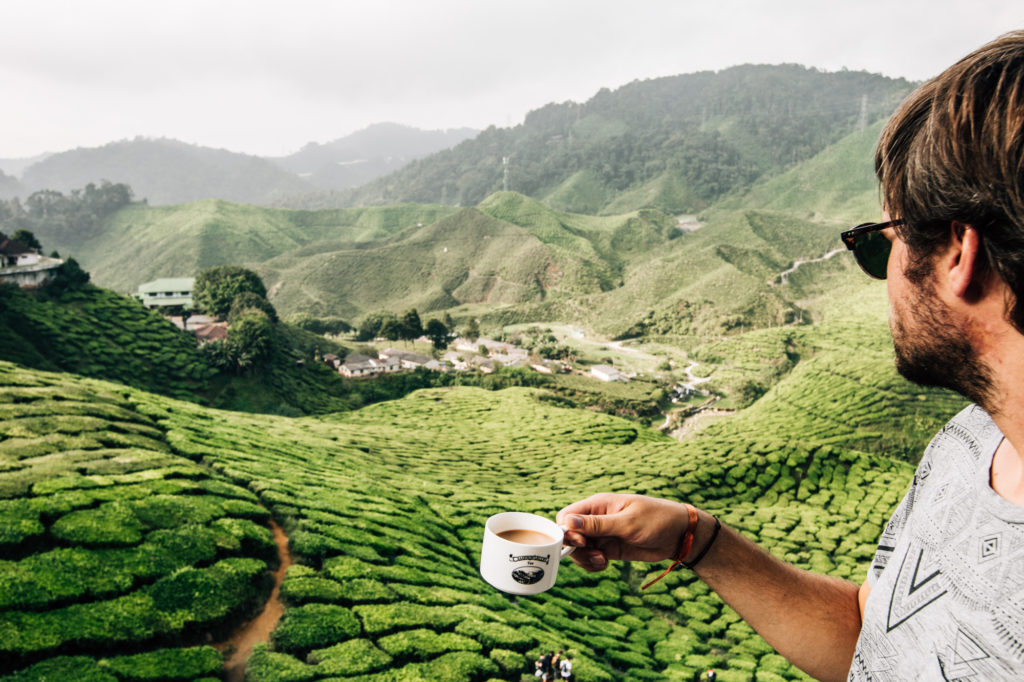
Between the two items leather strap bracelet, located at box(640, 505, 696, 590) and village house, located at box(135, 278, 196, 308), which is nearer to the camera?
leather strap bracelet, located at box(640, 505, 696, 590)

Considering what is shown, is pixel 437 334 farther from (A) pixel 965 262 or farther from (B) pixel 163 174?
(B) pixel 163 174

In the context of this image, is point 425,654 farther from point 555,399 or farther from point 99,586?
point 555,399

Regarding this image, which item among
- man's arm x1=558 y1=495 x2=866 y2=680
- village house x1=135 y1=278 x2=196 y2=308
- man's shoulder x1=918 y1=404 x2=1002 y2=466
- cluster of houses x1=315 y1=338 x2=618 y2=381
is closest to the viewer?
man's shoulder x1=918 y1=404 x2=1002 y2=466

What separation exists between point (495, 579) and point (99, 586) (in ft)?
17.7

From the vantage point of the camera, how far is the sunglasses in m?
1.51

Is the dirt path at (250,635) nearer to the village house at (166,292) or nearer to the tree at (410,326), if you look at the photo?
the tree at (410,326)

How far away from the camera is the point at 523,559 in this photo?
217 cm

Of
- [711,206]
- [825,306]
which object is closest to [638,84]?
[711,206]

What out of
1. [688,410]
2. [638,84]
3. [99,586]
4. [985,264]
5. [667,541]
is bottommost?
[688,410]

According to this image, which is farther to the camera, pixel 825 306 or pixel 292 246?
pixel 292 246

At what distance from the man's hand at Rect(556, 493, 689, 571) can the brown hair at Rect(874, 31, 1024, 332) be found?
108 cm

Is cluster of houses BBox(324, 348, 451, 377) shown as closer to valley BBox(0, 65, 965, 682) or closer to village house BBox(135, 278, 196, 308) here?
valley BBox(0, 65, 965, 682)

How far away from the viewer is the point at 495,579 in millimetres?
2242

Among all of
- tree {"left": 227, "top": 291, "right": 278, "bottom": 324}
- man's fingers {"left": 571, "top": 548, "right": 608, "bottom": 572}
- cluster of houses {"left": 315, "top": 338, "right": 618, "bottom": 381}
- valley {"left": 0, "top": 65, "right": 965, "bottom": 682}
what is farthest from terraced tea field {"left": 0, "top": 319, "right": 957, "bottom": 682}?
tree {"left": 227, "top": 291, "right": 278, "bottom": 324}
